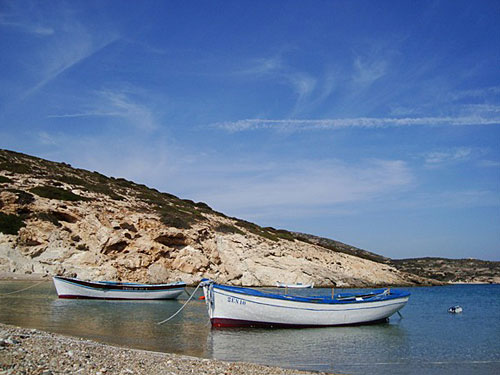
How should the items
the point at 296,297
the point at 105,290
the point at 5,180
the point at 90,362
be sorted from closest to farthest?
the point at 90,362
the point at 296,297
the point at 105,290
the point at 5,180

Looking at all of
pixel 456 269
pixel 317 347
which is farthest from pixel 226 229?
pixel 456 269

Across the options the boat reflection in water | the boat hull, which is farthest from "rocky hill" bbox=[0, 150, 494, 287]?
the boat reflection in water

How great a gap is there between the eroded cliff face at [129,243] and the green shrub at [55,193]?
94mm

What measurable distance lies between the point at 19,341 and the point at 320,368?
25.6ft

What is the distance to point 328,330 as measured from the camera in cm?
2044

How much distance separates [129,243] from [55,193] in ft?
31.6

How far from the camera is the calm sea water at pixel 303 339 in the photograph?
523 inches

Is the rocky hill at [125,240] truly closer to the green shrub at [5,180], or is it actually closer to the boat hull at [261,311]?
the green shrub at [5,180]

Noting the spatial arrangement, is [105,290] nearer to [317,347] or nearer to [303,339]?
[303,339]

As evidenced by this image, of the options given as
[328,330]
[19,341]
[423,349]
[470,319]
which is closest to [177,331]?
[328,330]

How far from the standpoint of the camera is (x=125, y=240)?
44219 millimetres

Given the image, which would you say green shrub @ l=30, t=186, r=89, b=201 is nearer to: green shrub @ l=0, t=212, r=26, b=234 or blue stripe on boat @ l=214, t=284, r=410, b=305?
green shrub @ l=0, t=212, r=26, b=234

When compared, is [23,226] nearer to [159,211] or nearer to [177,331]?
[159,211]

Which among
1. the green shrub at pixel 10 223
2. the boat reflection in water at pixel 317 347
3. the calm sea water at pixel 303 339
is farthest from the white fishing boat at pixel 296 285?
the boat reflection in water at pixel 317 347
